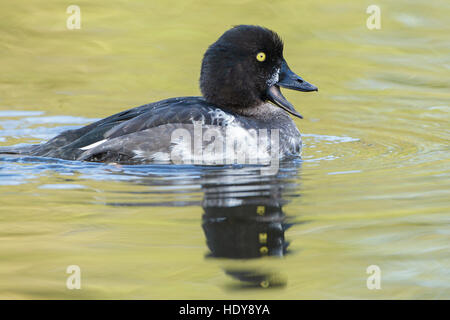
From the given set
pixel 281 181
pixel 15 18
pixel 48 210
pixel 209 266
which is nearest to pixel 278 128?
pixel 281 181

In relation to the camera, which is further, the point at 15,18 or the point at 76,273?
the point at 15,18

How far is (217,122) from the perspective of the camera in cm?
702

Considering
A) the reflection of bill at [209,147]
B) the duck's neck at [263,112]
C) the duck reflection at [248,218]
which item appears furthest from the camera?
the duck's neck at [263,112]

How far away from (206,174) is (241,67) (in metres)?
1.38

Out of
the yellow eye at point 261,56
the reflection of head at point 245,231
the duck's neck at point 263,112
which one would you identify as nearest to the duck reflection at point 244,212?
the reflection of head at point 245,231

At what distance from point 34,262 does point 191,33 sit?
7.60 metres

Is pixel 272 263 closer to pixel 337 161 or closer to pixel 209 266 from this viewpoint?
pixel 209 266

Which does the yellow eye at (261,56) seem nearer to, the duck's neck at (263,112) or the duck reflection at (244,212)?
the duck's neck at (263,112)

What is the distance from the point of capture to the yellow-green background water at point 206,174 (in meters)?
4.52

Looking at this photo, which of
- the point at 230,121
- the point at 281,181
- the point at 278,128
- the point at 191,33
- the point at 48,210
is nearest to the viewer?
the point at 48,210

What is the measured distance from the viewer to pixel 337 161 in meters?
7.23

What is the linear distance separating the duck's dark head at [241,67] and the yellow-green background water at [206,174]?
867 mm

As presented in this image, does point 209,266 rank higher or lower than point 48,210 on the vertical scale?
lower
